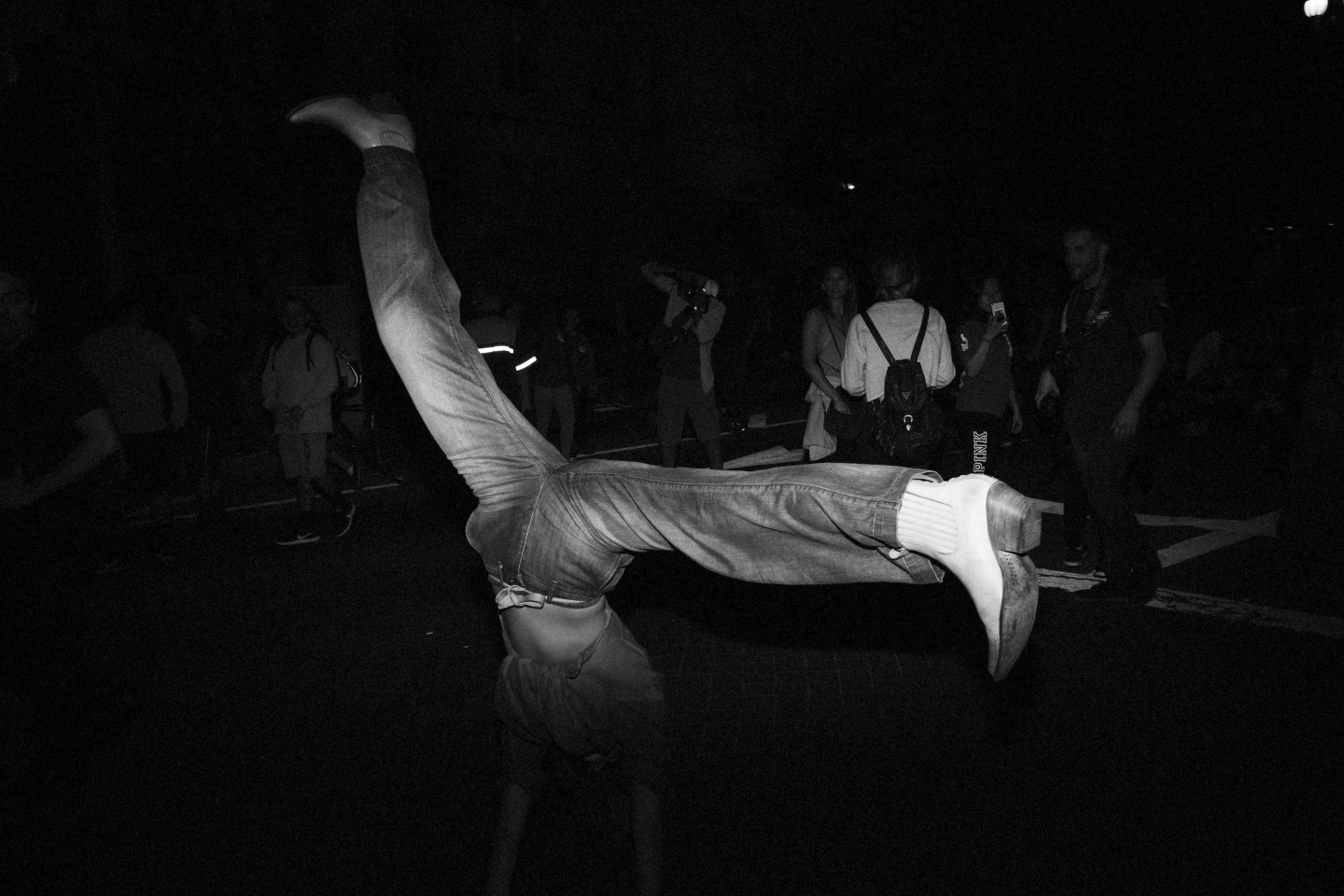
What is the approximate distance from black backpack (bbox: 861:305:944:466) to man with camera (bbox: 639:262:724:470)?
318 centimetres

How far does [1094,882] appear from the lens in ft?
12.3

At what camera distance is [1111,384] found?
6.49m

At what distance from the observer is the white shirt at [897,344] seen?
6.17m

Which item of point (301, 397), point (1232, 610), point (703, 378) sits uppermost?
point (703, 378)

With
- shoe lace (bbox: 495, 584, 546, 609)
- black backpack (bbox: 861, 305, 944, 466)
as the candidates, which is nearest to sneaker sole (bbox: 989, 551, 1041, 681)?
shoe lace (bbox: 495, 584, 546, 609)

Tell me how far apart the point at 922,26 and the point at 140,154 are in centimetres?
1898

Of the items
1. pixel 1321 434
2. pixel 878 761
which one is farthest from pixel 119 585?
pixel 1321 434

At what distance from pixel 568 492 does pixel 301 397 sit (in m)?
6.59

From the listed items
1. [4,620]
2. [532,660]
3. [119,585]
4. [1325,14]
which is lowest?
[119,585]

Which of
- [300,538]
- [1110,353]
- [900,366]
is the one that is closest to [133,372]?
[300,538]

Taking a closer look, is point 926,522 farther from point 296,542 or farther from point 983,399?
point 296,542

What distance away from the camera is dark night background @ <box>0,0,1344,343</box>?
18016 millimetres

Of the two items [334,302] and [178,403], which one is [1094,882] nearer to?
[178,403]

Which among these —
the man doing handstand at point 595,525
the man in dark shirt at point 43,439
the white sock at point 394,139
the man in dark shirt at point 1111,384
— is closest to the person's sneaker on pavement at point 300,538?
the man in dark shirt at point 43,439
